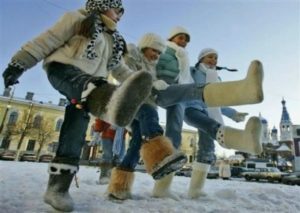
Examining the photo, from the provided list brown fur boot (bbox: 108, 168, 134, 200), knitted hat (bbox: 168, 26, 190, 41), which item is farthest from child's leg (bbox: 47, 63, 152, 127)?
knitted hat (bbox: 168, 26, 190, 41)

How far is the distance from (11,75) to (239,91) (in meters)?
1.20

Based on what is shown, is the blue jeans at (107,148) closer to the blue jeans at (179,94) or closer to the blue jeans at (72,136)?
the blue jeans at (179,94)

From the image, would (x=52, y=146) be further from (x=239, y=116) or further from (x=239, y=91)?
(x=239, y=91)

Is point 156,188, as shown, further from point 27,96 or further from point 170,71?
point 27,96

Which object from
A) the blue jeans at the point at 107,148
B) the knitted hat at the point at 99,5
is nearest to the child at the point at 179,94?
the knitted hat at the point at 99,5

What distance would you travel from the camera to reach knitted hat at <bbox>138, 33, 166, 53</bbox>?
207 cm

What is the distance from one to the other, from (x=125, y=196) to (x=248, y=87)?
1.02 m

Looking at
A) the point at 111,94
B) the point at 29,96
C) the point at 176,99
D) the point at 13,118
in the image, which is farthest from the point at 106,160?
the point at 29,96

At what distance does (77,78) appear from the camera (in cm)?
127

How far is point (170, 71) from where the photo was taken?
212cm

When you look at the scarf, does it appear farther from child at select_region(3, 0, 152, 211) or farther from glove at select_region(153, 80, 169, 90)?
glove at select_region(153, 80, 169, 90)

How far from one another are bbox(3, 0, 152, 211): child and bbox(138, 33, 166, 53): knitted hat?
1.57ft

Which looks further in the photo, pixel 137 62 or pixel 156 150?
pixel 137 62

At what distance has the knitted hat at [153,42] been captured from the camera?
2072mm
